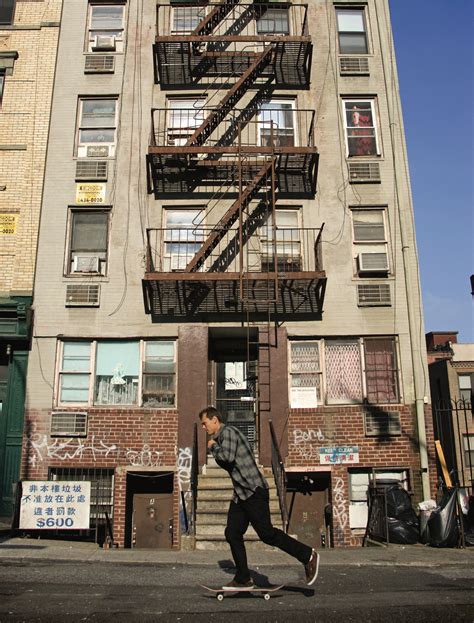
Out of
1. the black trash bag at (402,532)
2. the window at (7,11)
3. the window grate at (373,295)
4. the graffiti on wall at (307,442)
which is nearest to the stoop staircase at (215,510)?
the graffiti on wall at (307,442)

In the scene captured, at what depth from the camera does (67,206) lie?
14570 mm

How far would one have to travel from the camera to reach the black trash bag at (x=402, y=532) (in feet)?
34.7

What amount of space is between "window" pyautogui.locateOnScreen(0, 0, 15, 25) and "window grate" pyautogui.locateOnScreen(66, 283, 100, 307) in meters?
8.03

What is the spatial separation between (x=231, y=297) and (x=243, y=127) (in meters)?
4.65

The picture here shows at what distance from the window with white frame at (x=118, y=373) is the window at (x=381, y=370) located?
4446mm

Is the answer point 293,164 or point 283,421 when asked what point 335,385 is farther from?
point 293,164

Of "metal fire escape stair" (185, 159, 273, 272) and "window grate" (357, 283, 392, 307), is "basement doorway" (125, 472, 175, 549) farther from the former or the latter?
"window grate" (357, 283, 392, 307)

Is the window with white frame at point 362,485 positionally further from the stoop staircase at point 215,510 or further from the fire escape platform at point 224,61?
the fire escape platform at point 224,61

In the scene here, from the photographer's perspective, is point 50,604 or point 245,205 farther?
point 245,205

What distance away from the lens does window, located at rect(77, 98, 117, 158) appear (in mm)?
15094

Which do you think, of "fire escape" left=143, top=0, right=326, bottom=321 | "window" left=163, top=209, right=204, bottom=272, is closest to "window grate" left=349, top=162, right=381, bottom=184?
"fire escape" left=143, top=0, right=326, bottom=321

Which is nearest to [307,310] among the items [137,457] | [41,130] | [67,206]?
[137,457]

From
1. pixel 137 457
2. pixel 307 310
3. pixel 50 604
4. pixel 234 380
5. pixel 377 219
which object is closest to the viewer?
pixel 50 604

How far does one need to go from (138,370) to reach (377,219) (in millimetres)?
6837
